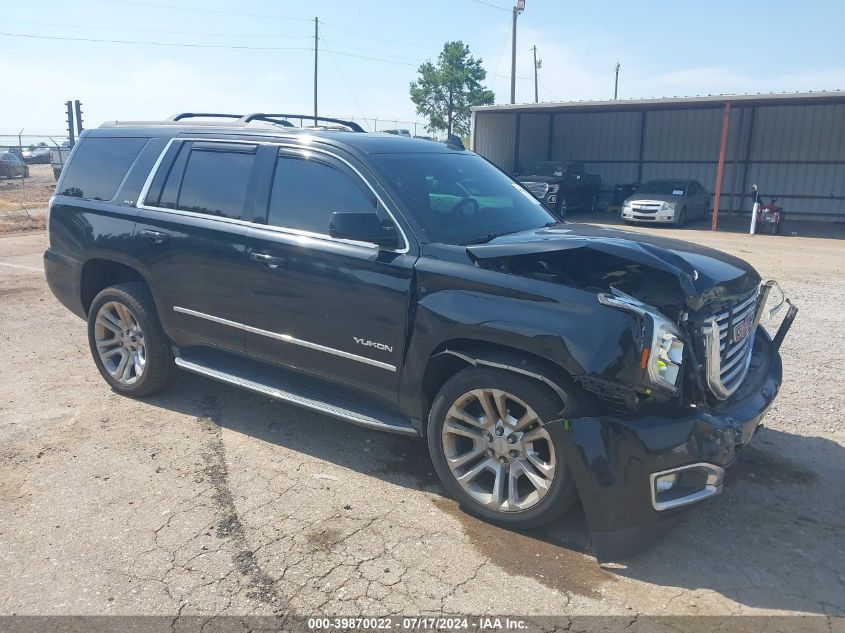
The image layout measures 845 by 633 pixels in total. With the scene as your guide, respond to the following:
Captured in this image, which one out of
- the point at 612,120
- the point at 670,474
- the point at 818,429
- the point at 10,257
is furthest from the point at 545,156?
the point at 670,474

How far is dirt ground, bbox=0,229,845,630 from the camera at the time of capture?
3.04 meters

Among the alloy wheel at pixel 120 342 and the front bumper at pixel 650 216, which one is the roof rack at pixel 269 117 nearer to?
the alloy wheel at pixel 120 342

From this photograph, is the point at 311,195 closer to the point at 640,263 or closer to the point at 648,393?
the point at 640,263

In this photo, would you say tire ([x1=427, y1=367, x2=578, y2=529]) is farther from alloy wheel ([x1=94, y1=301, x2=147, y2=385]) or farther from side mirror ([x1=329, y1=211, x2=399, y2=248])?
alloy wheel ([x1=94, y1=301, x2=147, y2=385])

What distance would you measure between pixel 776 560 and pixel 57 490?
12.8ft

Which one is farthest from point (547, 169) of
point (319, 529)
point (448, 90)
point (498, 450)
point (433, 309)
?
point (448, 90)

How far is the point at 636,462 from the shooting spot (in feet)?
10.1

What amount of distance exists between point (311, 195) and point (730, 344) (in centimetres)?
259

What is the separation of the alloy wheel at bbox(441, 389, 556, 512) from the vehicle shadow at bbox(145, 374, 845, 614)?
203 mm

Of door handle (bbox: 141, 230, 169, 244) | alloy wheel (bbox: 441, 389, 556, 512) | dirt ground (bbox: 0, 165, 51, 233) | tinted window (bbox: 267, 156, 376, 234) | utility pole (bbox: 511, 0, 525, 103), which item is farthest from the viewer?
utility pole (bbox: 511, 0, 525, 103)

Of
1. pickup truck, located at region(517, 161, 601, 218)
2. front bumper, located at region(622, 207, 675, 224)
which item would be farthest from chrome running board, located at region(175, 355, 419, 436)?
front bumper, located at region(622, 207, 675, 224)

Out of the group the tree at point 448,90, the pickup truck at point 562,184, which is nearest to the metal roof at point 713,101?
the pickup truck at point 562,184

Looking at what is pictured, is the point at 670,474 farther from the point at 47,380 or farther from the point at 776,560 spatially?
the point at 47,380

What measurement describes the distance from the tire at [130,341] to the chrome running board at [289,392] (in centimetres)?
26
